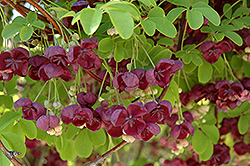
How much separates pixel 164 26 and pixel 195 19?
0.11 m

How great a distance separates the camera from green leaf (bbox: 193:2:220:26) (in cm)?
85

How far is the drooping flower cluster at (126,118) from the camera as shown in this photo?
2.47 feet

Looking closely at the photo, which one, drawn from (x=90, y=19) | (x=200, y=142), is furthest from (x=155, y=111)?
(x=200, y=142)

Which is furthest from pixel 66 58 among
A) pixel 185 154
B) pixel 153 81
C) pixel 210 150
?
pixel 185 154

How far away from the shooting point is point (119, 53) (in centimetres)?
97

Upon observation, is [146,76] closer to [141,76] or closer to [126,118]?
[141,76]

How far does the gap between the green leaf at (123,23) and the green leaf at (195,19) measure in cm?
31

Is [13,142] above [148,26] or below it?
below

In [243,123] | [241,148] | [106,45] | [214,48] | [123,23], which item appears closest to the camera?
[123,23]

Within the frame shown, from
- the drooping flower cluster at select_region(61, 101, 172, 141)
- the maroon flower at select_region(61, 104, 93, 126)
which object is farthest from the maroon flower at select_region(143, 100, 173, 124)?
the maroon flower at select_region(61, 104, 93, 126)

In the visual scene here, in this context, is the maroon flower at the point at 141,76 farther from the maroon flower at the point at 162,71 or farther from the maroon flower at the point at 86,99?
the maroon flower at the point at 86,99

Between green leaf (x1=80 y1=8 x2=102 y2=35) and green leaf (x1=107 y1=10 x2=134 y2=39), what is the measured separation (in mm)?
31

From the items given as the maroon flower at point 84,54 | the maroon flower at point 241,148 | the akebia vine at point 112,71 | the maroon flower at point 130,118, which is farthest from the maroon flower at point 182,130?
the maroon flower at point 241,148

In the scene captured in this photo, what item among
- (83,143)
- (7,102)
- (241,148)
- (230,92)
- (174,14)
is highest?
(174,14)
